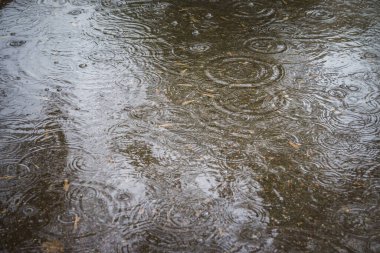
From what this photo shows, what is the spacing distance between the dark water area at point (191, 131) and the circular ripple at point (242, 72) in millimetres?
19

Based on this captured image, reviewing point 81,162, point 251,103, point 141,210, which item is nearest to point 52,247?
point 141,210

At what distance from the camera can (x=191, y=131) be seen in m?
2.96

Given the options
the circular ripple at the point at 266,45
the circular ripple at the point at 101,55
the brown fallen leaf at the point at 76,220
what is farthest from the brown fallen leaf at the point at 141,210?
the circular ripple at the point at 266,45

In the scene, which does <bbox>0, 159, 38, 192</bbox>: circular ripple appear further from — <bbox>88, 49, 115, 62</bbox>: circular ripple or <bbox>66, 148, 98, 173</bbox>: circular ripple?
<bbox>88, 49, 115, 62</bbox>: circular ripple

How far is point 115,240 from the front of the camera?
2.18m

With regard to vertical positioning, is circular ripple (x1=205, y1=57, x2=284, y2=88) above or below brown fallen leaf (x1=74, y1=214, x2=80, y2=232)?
above

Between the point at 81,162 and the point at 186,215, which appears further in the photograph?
the point at 81,162

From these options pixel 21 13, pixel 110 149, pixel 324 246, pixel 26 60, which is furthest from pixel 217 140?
pixel 21 13

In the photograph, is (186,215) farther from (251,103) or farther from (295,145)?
(251,103)

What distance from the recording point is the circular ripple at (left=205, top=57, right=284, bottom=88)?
3.48 meters

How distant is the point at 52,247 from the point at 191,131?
132cm

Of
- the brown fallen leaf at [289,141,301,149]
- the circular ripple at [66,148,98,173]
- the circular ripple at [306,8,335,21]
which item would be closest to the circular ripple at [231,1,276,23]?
the circular ripple at [306,8,335,21]

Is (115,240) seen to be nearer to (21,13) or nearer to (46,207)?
(46,207)

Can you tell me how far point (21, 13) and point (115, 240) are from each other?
377 centimetres
